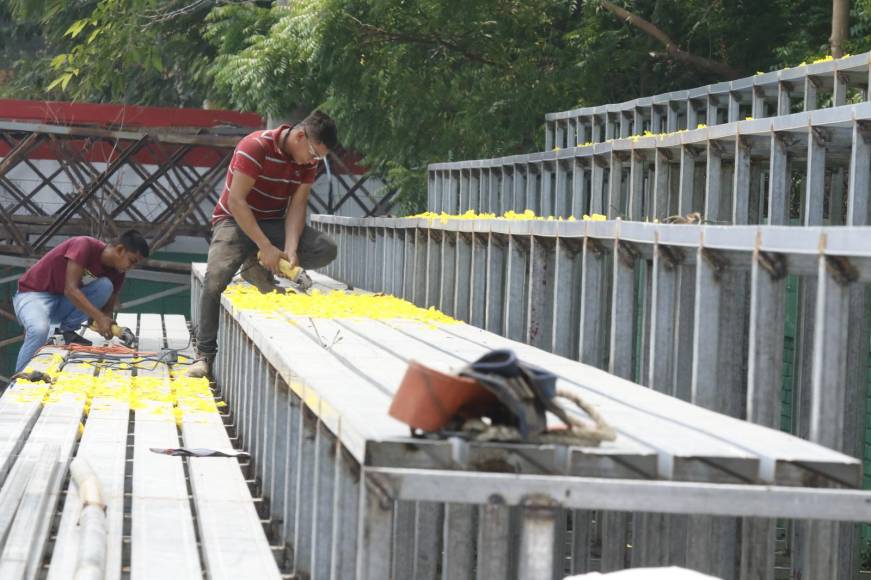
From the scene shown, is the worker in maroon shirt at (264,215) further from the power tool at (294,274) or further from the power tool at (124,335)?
the power tool at (124,335)

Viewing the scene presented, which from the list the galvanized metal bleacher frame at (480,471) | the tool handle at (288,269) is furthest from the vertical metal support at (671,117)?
the galvanized metal bleacher frame at (480,471)

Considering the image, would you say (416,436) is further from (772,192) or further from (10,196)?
(10,196)

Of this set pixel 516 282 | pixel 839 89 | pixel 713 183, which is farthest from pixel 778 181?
pixel 839 89

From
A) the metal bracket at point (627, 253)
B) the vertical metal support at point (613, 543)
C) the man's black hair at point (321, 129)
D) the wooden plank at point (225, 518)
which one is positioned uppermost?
the man's black hair at point (321, 129)

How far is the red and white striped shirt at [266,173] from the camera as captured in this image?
33.7ft

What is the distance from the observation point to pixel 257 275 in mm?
10680

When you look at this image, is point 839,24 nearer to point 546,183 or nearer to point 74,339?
point 546,183

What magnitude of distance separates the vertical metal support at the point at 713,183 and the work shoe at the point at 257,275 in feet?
11.6

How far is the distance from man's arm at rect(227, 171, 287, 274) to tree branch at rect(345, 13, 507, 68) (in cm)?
546

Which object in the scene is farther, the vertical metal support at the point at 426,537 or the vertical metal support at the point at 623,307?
the vertical metal support at the point at 623,307

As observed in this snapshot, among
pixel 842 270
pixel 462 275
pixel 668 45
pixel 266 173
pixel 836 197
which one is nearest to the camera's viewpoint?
pixel 842 270

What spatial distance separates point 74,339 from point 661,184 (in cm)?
549

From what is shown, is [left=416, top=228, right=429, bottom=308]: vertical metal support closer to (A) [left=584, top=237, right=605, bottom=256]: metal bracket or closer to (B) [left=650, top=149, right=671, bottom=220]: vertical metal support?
(B) [left=650, top=149, right=671, bottom=220]: vertical metal support

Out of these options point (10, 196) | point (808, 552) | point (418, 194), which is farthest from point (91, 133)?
point (808, 552)
